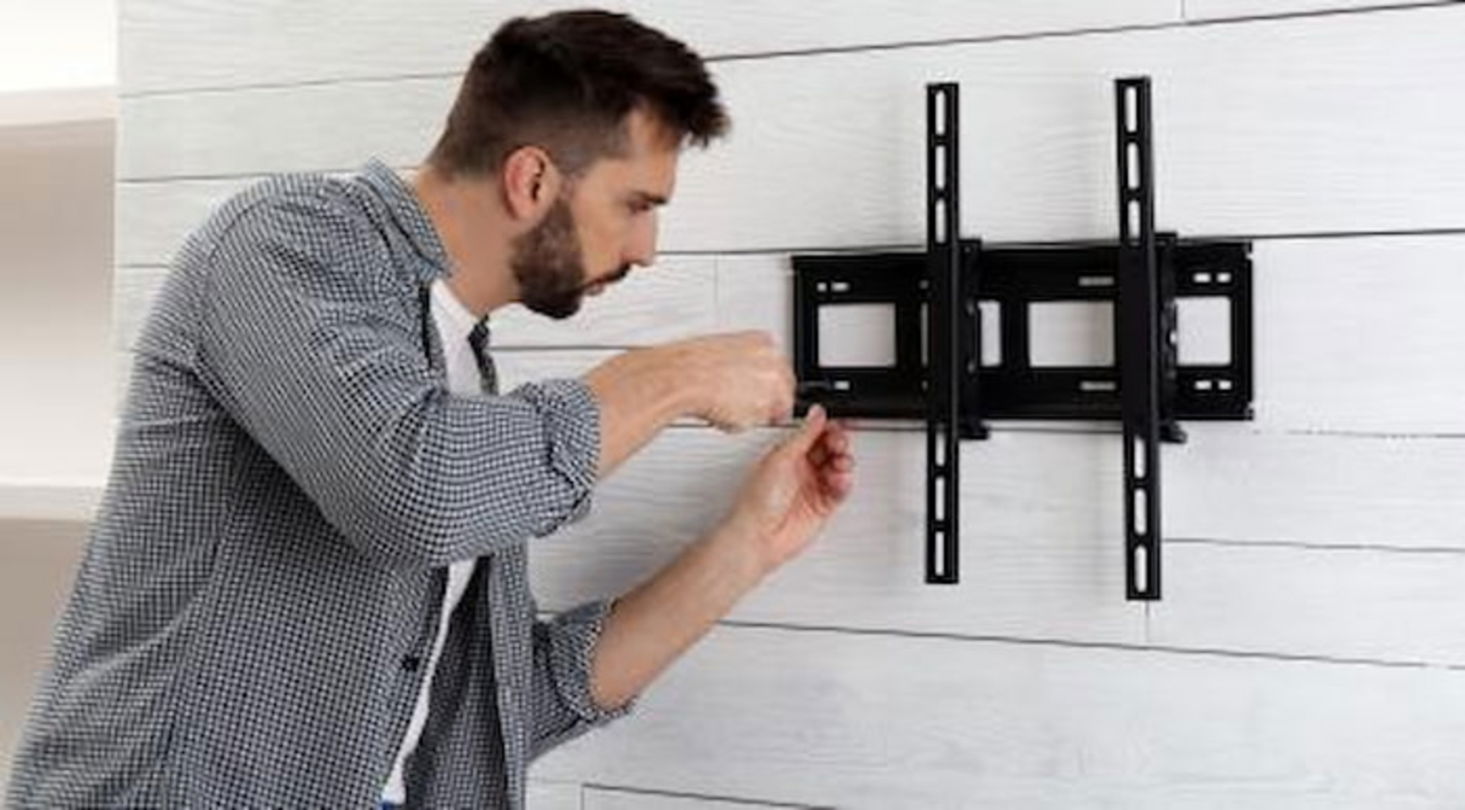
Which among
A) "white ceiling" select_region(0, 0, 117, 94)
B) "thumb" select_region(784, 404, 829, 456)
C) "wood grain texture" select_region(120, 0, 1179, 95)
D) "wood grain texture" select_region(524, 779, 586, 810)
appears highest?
"white ceiling" select_region(0, 0, 117, 94)

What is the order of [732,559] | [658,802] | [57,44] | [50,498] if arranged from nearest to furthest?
[732,559] → [658,802] → [50,498] → [57,44]

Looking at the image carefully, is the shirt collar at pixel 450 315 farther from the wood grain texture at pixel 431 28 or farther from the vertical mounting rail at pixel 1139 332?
the vertical mounting rail at pixel 1139 332

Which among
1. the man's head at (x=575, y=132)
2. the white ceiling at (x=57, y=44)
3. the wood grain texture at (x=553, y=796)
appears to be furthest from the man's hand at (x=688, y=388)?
the white ceiling at (x=57, y=44)

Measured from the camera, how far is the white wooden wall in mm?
1180

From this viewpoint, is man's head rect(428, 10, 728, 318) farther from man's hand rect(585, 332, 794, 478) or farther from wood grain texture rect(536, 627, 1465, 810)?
wood grain texture rect(536, 627, 1465, 810)

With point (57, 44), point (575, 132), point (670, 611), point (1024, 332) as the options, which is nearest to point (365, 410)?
point (575, 132)

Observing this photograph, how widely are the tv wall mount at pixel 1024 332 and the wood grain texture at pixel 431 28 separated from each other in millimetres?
75

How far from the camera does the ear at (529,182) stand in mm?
1138

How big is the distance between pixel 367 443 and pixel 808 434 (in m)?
0.44

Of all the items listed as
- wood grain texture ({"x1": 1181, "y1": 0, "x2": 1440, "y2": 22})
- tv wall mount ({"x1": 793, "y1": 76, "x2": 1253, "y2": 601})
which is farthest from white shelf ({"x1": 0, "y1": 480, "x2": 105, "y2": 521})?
wood grain texture ({"x1": 1181, "y1": 0, "x2": 1440, "y2": 22})

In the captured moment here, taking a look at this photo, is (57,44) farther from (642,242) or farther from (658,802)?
(658,802)

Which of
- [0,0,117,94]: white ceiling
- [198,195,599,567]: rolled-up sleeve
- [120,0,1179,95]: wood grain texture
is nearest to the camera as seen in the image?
[198,195,599,567]: rolled-up sleeve

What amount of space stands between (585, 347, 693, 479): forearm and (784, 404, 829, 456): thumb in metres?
0.21

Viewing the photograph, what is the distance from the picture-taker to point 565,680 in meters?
1.32
